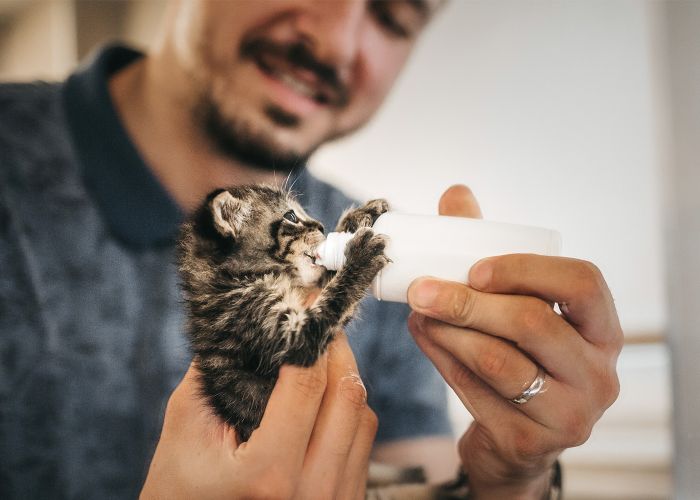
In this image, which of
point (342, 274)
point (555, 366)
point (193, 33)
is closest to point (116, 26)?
point (193, 33)

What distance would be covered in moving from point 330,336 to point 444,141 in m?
0.49

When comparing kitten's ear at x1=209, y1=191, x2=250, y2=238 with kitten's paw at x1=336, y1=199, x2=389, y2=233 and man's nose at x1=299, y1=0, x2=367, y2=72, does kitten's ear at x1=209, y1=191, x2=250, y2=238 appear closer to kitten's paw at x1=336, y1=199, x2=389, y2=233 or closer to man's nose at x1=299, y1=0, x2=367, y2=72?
kitten's paw at x1=336, y1=199, x2=389, y2=233

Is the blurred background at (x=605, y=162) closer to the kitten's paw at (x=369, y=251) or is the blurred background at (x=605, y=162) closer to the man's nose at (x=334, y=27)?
the man's nose at (x=334, y=27)

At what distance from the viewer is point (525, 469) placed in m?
0.79

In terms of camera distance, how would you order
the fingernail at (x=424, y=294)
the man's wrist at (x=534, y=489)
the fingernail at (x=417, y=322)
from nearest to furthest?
the fingernail at (x=424, y=294)
the fingernail at (x=417, y=322)
the man's wrist at (x=534, y=489)

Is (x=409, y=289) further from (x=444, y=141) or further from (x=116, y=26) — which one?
(x=116, y=26)

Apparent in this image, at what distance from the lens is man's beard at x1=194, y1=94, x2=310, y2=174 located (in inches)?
39.4

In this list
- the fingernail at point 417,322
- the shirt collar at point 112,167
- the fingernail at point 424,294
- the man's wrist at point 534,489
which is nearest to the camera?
the fingernail at point 424,294

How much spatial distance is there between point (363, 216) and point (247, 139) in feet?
1.42

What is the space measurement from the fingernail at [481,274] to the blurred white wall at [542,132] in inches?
13.0

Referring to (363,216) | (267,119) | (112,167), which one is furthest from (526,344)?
(112,167)

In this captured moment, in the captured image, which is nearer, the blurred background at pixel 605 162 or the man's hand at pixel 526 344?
the man's hand at pixel 526 344

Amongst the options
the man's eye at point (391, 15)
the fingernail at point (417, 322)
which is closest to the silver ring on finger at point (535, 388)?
the fingernail at point (417, 322)

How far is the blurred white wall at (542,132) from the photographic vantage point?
2.89 ft
